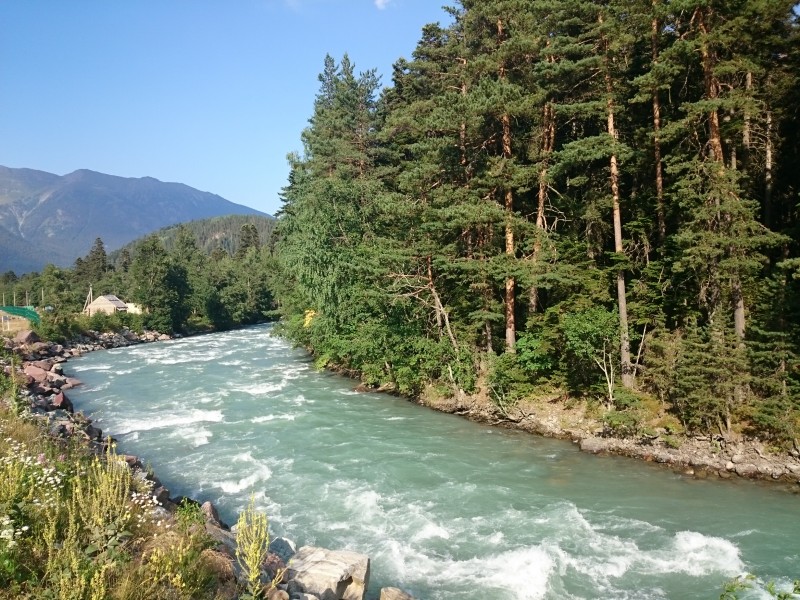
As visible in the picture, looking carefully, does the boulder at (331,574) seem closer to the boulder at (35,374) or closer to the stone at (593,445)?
the stone at (593,445)

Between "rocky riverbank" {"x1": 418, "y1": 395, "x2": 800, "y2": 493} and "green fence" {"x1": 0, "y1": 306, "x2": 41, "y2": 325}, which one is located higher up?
"green fence" {"x1": 0, "y1": 306, "x2": 41, "y2": 325}

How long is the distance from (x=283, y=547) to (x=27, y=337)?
46252 mm

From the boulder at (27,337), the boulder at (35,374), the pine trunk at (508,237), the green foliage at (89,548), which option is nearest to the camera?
the green foliage at (89,548)

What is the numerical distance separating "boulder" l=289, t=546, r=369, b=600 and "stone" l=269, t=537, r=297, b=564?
150cm

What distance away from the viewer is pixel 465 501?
12.6 metres

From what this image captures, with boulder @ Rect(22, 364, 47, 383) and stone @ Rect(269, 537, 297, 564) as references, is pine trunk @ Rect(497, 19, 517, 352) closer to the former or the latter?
Result: stone @ Rect(269, 537, 297, 564)

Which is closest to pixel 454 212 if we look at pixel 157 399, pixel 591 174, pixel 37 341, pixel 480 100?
pixel 480 100

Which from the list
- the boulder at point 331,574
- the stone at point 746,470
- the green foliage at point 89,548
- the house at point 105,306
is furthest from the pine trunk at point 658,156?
the house at point 105,306

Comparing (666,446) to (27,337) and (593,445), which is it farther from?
(27,337)

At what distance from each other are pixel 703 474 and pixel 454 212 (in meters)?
11.5

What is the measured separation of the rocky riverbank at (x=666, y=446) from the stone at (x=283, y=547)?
9752 mm

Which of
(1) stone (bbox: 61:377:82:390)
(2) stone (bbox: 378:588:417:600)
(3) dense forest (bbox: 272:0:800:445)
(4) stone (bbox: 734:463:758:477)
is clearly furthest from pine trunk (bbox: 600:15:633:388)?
(1) stone (bbox: 61:377:82:390)

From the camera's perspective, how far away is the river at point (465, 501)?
9438 millimetres

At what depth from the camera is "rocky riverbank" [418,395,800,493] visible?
13.1 m
